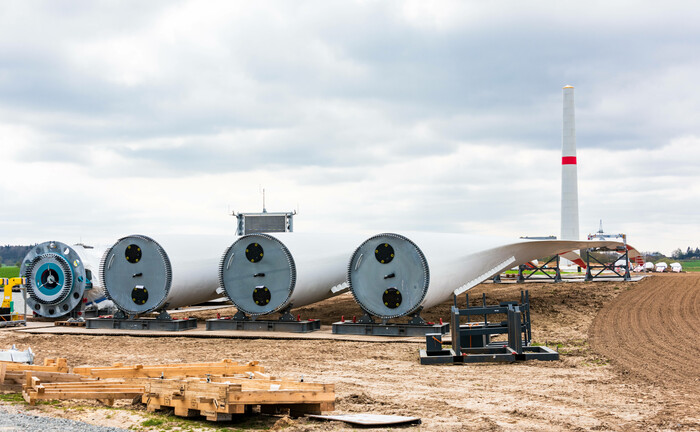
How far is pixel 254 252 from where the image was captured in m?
20.7

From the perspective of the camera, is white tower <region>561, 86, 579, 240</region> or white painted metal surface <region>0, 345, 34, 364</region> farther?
white tower <region>561, 86, 579, 240</region>

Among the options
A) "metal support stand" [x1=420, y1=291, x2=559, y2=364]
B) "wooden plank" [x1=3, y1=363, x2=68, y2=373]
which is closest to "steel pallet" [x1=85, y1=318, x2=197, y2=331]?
"metal support stand" [x1=420, y1=291, x2=559, y2=364]

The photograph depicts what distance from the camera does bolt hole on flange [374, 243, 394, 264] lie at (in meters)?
19.3

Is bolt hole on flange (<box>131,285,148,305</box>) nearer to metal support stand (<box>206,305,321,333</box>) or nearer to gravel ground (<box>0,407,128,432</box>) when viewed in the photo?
metal support stand (<box>206,305,321,333</box>)

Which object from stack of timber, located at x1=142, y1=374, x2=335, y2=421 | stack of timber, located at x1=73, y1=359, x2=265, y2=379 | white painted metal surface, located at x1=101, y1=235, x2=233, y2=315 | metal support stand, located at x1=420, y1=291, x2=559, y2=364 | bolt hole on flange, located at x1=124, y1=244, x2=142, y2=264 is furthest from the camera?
bolt hole on flange, located at x1=124, y1=244, x2=142, y2=264

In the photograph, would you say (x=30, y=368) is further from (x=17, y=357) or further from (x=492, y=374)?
(x=492, y=374)

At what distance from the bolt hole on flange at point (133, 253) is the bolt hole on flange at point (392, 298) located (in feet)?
26.5

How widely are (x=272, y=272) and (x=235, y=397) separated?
1138 cm

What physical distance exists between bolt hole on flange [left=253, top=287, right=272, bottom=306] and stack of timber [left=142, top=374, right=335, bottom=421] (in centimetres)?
1032

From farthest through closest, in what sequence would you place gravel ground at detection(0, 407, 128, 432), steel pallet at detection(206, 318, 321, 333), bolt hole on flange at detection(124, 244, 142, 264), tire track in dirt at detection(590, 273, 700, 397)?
1. bolt hole on flange at detection(124, 244, 142, 264)
2. steel pallet at detection(206, 318, 321, 333)
3. tire track in dirt at detection(590, 273, 700, 397)
4. gravel ground at detection(0, 407, 128, 432)

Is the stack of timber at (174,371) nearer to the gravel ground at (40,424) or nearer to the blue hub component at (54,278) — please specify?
the gravel ground at (40,424)

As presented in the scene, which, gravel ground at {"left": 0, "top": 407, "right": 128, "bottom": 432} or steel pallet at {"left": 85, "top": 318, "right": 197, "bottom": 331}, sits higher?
steel pallet at {"left": 85, "top": 318, "right": 197, "bottom": 331}

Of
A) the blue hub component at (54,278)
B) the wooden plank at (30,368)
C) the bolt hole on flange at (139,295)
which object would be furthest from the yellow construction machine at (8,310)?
the wooden plank at (30,368)

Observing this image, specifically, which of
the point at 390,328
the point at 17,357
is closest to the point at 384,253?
the point at 390,328
